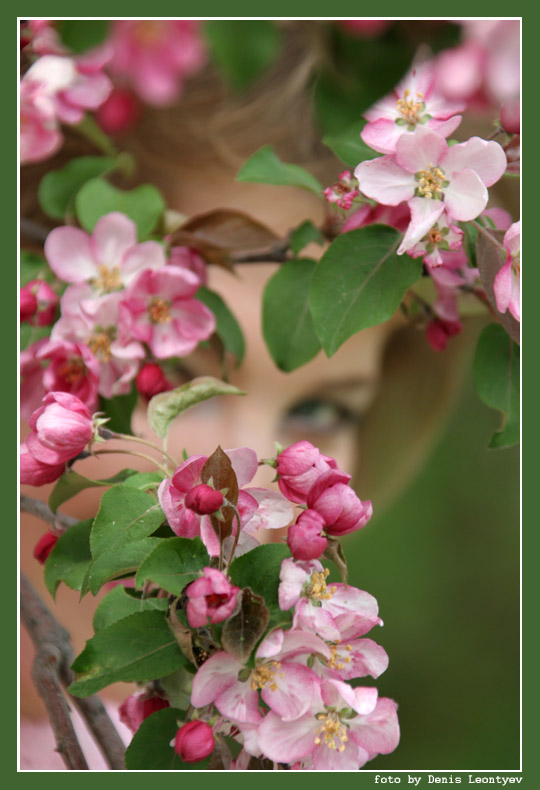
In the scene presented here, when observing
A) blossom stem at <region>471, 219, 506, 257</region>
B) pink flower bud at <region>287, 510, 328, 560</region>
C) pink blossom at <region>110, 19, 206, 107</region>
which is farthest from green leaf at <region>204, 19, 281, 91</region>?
pink flower bud at <region>287, 510, 328, 560</region>

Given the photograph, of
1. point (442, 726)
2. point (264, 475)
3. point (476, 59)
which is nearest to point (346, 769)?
point (264, 475)

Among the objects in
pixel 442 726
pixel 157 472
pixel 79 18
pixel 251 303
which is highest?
pixel 79 18

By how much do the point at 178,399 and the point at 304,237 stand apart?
0.17 m

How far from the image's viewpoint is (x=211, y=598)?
1.30ft

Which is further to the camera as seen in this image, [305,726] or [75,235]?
[75,235]

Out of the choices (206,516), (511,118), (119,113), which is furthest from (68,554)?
(119,113)

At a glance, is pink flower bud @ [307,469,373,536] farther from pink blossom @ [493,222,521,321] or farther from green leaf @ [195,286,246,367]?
green leaf @ [195,286,246,367]

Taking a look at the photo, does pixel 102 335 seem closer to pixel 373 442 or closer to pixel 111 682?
pixel 111 682

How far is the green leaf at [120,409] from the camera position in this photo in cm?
62

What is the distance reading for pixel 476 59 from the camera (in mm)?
592

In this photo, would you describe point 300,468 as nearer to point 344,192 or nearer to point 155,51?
point 344,192

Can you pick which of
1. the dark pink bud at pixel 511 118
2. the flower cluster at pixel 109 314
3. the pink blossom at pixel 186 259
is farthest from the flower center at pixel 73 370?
the dark pink bud at pixel 511 118

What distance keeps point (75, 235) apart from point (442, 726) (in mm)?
502

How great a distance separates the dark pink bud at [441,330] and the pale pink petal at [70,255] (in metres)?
0.25
